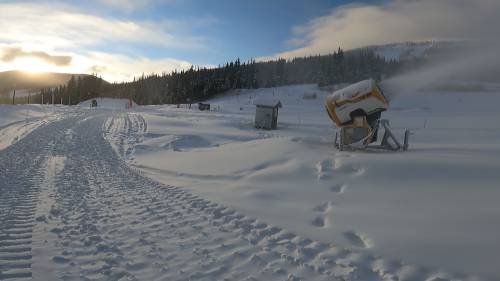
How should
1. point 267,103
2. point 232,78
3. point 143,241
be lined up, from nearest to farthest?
point 143,241
point 267,103
point 232,78

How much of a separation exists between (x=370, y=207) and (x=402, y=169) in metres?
2.46

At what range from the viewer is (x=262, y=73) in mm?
141750

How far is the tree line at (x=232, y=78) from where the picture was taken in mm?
124750

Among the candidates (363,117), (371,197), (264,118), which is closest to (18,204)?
(371,197)

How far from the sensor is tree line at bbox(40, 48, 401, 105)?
12475 cm

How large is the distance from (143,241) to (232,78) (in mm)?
123766

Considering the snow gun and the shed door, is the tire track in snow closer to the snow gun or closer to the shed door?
the snow gun

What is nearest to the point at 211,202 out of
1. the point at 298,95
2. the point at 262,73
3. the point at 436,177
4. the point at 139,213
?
the point at 139,213

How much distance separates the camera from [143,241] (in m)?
6.20

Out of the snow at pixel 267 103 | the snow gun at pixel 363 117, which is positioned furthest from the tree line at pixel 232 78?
the snow gun at pixel 363 117

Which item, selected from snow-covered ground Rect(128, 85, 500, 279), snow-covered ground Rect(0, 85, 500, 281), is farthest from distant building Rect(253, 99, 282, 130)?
snow-covered ground Rect(0, 85, 500, 281)

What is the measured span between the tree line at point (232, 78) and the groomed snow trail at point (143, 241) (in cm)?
10983

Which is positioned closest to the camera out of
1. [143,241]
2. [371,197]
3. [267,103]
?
[143,241]

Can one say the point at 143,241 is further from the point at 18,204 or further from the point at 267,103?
the point at 267,103
